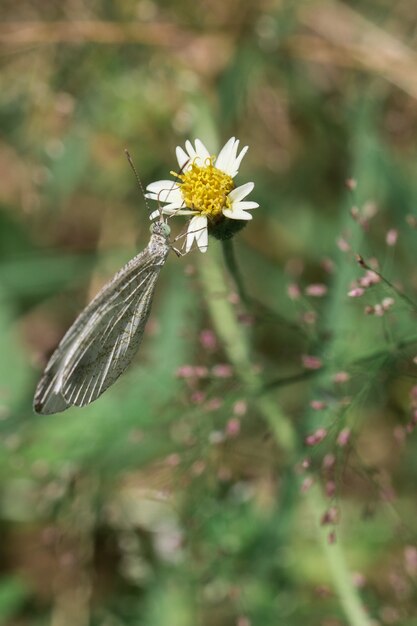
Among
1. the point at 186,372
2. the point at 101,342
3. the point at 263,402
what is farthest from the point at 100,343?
the point at 263,402

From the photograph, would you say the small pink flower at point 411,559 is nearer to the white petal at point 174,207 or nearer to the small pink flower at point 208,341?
the small pink flower at point 208,341

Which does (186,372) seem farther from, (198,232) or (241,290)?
(198,232)

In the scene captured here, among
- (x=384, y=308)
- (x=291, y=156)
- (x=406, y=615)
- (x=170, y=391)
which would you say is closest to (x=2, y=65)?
(x=291, y=156)

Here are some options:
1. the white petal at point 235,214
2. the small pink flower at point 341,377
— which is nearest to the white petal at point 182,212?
the white petal at point 235,214

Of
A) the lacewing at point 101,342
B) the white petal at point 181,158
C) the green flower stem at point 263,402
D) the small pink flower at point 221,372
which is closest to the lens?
the lacewing at point 101,342

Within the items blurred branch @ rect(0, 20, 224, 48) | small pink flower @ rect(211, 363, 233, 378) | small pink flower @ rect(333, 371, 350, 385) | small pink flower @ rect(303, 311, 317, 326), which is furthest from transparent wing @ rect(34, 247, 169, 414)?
blurred branch @ rect(0, 20, 224, 48)

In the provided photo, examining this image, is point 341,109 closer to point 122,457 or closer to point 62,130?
point 62,130
